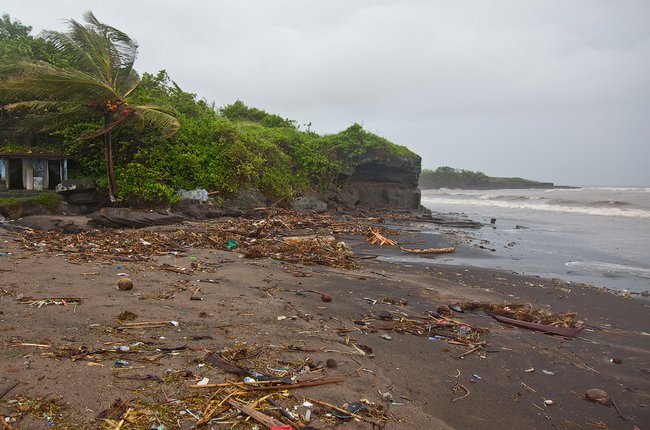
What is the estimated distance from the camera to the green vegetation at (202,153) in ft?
46.1

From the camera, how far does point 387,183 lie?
82.0ft

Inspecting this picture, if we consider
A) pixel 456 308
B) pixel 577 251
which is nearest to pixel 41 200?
pixel 456 308

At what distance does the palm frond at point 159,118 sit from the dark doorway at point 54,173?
3.26 m

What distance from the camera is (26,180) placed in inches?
517

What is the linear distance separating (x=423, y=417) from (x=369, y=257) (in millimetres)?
7107

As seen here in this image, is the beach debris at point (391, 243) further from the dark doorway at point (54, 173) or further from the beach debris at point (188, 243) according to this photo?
the dark doorway at point (54, 173)

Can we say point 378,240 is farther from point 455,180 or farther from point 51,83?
point 455,180

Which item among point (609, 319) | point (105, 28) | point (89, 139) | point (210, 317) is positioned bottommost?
point (609, 319)

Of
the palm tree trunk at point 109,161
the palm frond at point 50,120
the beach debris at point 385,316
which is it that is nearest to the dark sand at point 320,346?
the beach debris at point 385,316

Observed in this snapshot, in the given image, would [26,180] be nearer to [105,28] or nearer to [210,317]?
[105,28]

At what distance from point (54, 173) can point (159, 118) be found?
13.1 ft

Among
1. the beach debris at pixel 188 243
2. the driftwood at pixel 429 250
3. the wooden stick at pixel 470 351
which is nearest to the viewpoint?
the wooden stick at pixel 470 351

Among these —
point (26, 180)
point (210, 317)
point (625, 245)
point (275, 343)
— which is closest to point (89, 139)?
point (26, 180)

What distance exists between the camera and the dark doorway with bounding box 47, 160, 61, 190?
1369cm
